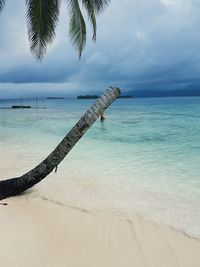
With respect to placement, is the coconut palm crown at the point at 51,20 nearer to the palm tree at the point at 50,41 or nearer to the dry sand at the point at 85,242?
the palm tree at the point at 50,41

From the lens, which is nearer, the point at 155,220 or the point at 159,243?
the point at 159,243

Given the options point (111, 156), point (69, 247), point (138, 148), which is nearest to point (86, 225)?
point (69, 247)

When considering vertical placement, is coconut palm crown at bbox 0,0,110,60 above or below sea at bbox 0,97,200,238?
above

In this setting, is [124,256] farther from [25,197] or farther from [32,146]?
[32,146]

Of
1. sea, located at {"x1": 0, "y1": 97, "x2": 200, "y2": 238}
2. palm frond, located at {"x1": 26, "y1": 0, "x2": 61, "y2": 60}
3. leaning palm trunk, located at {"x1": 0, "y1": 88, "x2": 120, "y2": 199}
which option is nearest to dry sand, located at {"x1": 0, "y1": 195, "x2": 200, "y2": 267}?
sea, located at {"x1": 0, "y1": 97, "x2": 200, "y2": 238}

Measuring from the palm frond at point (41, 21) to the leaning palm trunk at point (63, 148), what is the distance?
14.4 feet

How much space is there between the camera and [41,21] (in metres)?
9.02

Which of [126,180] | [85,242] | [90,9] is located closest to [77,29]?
[90,9]

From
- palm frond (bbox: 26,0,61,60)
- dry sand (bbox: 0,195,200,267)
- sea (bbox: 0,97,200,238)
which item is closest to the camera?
dry sand (bbox: 0,195,200,267)

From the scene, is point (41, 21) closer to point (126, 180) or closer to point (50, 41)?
point (50, 41)

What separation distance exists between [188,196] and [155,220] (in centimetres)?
171

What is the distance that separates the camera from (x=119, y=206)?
6.11 metres

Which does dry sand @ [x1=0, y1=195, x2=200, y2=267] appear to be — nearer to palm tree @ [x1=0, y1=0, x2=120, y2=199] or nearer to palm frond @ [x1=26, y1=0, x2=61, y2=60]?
palm tree @ [x1=0, y1=0, x2=120, y2=199]

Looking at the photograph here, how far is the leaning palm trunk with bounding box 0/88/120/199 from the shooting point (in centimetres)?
560
